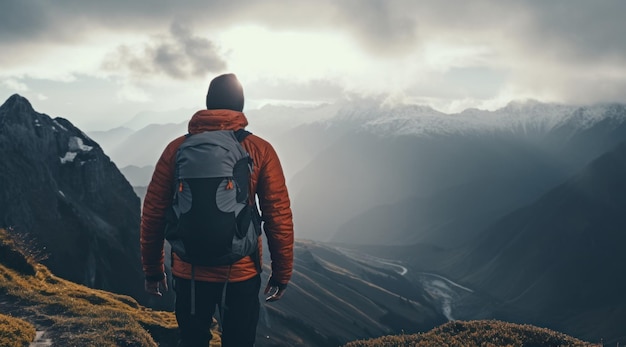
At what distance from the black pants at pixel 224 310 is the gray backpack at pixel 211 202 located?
674mm

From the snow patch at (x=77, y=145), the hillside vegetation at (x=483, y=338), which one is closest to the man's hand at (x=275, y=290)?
the hillside vegetation at (x=483, y=338)

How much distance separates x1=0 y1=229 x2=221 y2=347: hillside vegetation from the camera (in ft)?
51.5

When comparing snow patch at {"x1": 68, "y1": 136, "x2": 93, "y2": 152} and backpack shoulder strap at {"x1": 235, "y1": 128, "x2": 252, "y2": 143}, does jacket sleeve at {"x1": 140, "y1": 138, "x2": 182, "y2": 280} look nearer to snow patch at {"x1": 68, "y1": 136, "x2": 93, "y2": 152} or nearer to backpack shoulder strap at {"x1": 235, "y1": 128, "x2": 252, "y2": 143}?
backpack shoulder strap at {"x1": 235, "y1": 128, "x2": 252, "y2": 143}

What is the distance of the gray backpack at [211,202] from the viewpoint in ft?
25.9

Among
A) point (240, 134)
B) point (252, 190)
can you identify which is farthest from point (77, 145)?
point (252, 190)

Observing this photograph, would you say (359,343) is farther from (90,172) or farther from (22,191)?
(90,172)

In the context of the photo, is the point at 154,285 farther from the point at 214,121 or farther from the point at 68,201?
the point at 68,201

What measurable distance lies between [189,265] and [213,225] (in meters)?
1.16

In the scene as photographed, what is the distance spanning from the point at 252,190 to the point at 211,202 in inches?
35.9

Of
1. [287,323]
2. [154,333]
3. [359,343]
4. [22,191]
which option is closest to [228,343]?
[359,343]

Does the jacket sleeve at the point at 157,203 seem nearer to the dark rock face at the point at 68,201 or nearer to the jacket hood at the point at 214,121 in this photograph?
the jacket hood at the point at 214,121

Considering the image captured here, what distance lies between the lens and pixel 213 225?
790cm

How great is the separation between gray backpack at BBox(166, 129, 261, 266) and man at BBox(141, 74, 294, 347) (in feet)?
1.18

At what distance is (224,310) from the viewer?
8.66 metres
